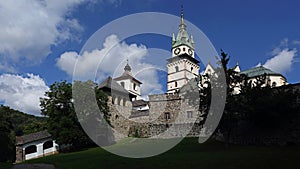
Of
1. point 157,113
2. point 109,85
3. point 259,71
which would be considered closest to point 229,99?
point 157,113

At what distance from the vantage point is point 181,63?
254 feet

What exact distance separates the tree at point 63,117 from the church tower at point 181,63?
1774 inches

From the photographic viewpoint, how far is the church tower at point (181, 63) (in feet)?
249

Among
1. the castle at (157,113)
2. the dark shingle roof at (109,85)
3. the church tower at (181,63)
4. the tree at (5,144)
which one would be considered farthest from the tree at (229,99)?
the church tower at (181,63)

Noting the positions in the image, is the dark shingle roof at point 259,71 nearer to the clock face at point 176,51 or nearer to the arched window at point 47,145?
the clock face at point 176,51

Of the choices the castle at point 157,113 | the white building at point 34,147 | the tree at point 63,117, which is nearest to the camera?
the tree at point 63,117

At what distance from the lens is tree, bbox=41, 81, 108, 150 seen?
1150 inches

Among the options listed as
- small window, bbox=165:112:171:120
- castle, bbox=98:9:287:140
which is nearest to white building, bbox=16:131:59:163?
castle, bbox=98:9:287:140

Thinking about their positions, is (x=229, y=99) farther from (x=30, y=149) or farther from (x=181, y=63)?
(x=181, y=63)

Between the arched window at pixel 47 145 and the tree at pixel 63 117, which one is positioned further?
the arched window at pixel 47 145

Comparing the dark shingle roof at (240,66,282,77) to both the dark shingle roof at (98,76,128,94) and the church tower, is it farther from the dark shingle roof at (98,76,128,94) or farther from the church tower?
the dark shingle roof at (98,76,128,94)

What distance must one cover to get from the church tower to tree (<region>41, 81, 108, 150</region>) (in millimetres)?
45066

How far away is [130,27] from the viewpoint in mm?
18781

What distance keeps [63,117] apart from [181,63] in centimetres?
5240
